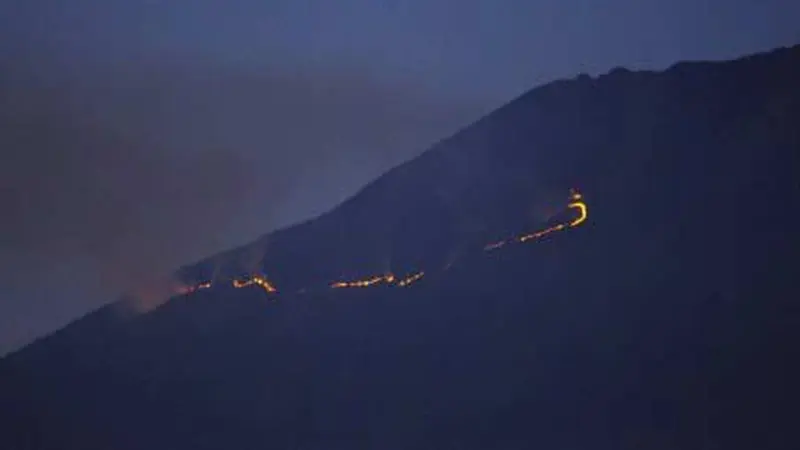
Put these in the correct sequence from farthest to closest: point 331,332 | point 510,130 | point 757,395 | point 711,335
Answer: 1. point 510,130
2. point 331,332
3. point 711,335
4. point 757,395

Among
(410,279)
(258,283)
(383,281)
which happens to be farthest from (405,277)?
(258,283)

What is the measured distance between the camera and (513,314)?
44812 millimetres

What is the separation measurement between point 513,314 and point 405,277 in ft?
31.1

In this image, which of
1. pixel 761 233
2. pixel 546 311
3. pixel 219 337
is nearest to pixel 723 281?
pixel 761 233

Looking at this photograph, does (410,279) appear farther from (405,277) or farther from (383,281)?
(383,281)

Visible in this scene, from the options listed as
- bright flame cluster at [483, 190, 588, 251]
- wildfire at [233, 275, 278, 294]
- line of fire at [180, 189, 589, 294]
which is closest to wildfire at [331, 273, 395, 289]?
line of fire at [180, 189, 589, 294]

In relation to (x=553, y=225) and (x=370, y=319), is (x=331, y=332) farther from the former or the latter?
(x=553, y=225)

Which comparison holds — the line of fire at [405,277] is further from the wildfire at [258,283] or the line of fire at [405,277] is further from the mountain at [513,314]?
the mountain at [513,314]

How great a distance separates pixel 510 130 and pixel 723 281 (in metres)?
26.8

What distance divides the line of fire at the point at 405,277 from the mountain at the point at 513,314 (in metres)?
0.29

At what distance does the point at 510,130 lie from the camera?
6719 cm

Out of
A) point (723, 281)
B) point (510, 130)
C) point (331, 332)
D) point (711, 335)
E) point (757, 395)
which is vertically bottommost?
point (757, 395)

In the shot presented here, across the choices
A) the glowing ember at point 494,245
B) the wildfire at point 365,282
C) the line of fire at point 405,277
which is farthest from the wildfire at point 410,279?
the glowing ember at point 494,245

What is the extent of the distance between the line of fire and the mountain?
11.4 inches
